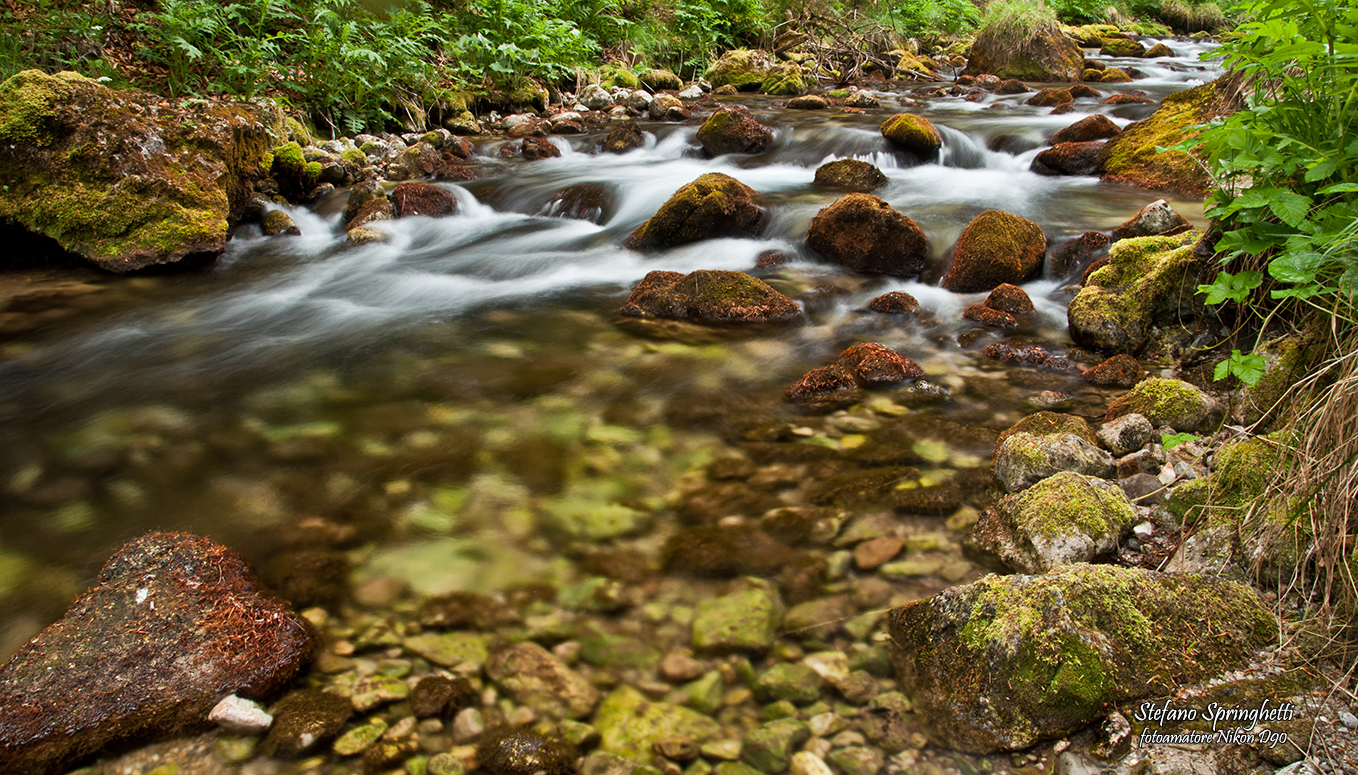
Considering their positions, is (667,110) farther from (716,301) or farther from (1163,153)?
(716,301)

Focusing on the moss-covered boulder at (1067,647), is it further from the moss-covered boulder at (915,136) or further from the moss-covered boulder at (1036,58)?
the moss-covered boulder at (1036,58)

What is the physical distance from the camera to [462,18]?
14008 millimetres

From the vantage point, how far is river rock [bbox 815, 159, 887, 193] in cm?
868

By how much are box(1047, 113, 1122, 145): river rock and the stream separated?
2.03m

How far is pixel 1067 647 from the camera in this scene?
1.85 metres

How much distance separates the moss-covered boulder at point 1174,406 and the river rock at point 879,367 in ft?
3.84

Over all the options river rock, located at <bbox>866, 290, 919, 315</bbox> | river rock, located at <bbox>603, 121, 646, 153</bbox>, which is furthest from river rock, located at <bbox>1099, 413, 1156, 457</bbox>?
river rock, located at <bbox>603, 121, 646, 153</bbox>

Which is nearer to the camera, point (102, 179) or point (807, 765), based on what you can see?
point (807, 765)

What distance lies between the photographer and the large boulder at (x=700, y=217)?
23.1 feet

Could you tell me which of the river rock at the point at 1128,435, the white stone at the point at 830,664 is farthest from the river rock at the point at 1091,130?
the white stone at the point at 830,664

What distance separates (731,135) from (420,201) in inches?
193

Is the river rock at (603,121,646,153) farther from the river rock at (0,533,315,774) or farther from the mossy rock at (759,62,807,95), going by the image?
the river rock at (0,533,315,774)

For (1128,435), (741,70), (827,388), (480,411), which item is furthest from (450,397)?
(741,70)

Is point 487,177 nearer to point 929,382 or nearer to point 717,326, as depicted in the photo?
point 717,326
